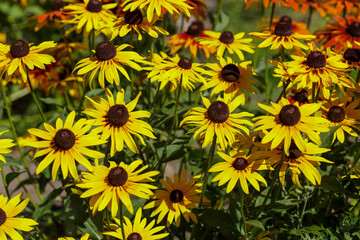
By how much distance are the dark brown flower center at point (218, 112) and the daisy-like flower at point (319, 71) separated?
0.79 ft

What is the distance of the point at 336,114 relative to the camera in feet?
5.40

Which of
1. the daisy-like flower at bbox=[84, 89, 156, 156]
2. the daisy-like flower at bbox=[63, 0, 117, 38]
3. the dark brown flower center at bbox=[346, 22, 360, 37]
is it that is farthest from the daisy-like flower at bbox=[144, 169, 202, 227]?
the dark brown flower center at bbox=[346, 22, 360, 37]

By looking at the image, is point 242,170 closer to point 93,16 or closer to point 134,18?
point 134,18

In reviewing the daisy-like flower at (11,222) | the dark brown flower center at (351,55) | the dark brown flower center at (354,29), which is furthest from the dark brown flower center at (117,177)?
the dark brown flower center at (354,29)

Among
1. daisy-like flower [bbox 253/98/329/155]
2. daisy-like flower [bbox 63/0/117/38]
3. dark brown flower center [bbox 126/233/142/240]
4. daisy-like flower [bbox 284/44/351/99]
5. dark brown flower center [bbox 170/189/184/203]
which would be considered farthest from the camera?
daisy-like flower [bbox 63/0/117/38]

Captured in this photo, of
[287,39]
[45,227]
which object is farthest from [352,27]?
[45,227]

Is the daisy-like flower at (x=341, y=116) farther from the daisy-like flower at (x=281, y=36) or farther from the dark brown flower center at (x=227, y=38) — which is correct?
the dark brown flower center at (x=227, y=38)

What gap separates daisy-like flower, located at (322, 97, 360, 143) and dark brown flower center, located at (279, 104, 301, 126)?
354 mm

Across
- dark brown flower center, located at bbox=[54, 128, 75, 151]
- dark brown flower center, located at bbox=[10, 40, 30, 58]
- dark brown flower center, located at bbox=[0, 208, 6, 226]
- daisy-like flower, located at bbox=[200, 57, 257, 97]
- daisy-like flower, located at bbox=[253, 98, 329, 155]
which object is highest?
dark brown flower center, located at bbox=[10, 40, 30, 58]

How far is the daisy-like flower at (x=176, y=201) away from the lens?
62.4 inches

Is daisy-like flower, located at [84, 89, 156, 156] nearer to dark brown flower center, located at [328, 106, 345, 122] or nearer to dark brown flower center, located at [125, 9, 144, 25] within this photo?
dark brown flower center, located at [125, 9, 144, 25]

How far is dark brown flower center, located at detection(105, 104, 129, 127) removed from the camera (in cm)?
141

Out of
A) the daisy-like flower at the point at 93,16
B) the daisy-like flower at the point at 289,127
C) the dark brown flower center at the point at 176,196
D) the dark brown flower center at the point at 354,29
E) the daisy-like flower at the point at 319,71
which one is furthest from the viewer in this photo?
the dark brown flower center at the point at 354,29

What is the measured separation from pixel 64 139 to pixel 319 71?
2.69 ft
